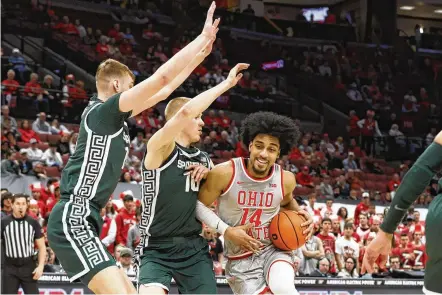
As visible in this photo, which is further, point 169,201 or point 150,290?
point 169,201

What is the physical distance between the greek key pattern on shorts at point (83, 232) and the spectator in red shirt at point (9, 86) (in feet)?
43.5

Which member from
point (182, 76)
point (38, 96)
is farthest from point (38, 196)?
point (182, 76)

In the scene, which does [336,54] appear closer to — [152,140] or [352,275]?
[352,275]

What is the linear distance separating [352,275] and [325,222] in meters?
1.06

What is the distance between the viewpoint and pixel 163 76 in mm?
4508

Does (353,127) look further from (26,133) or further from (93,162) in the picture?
(93,162)

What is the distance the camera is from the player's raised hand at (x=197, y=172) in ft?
18.7

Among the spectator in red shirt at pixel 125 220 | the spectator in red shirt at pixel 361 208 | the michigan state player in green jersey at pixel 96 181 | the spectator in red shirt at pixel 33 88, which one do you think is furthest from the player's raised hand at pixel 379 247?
the spectator in red shirt at pixel 33 88

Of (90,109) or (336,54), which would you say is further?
(336,54)

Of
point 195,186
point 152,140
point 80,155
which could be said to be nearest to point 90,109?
point 80,155

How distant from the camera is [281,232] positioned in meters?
5.67

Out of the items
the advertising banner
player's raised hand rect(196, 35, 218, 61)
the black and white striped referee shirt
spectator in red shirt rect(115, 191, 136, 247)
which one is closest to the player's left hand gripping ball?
player's raised hand rect(196, 35, 218, 61)

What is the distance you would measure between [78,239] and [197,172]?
1265mm

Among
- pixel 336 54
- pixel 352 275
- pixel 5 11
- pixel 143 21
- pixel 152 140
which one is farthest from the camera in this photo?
pixel 336 54
